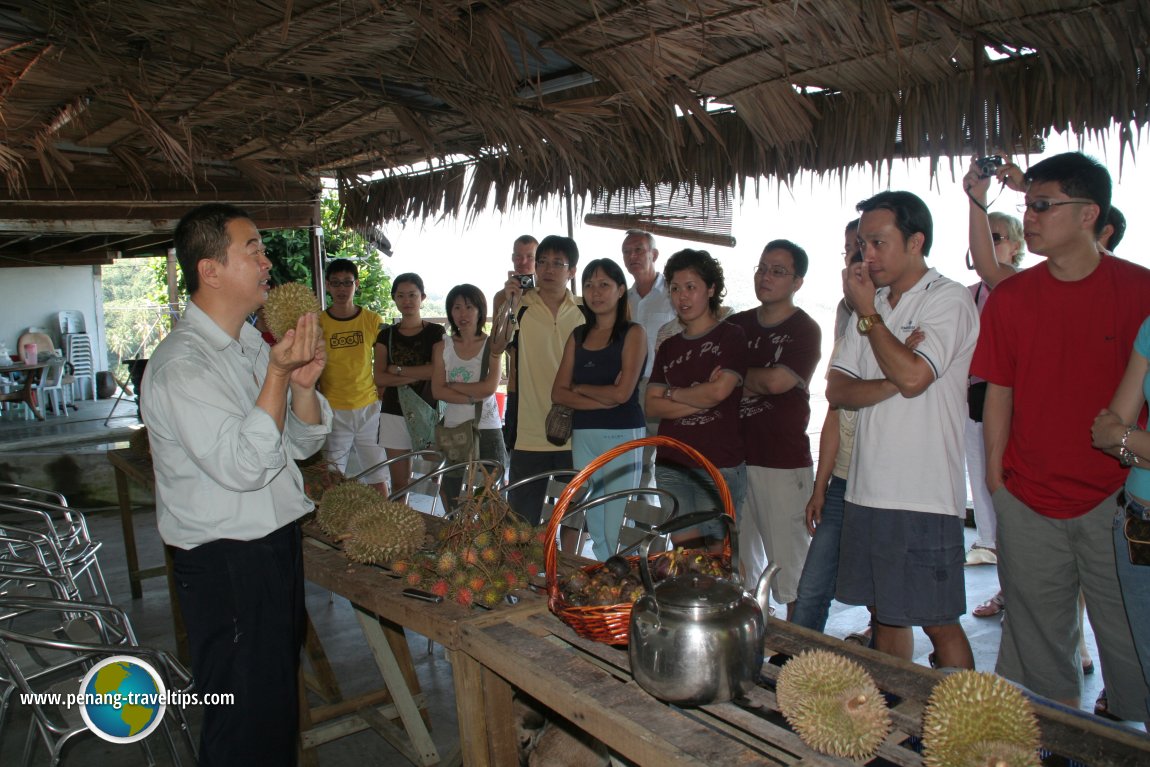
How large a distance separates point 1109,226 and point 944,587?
1.74m

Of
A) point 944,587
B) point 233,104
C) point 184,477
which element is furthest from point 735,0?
point 233,104

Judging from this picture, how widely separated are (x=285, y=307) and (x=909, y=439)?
1.81m

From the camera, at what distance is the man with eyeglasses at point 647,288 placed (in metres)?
4.80

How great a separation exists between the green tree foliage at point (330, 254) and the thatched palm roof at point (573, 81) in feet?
7.42

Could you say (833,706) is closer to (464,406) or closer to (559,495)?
(559,495)

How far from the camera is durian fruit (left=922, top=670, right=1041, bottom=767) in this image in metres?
1.17

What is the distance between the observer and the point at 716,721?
1.44 meters

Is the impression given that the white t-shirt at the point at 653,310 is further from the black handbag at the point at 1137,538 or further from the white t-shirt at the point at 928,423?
the black handbag at the point at 1137,538

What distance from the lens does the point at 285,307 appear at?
6.88 ft

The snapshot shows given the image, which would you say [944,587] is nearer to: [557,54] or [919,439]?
[919,439]

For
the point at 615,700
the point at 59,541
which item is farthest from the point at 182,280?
the point at 615,700

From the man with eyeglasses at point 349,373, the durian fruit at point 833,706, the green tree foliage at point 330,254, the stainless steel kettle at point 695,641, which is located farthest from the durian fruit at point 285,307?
the green tree foliage at point 330,254

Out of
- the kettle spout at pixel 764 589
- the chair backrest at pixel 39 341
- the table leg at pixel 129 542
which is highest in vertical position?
the chair backrest at pixel 39 341

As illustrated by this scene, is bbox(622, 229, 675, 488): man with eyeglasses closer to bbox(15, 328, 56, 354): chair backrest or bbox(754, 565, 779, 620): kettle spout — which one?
bbox(754, 565, 779, 620): kettle spout
